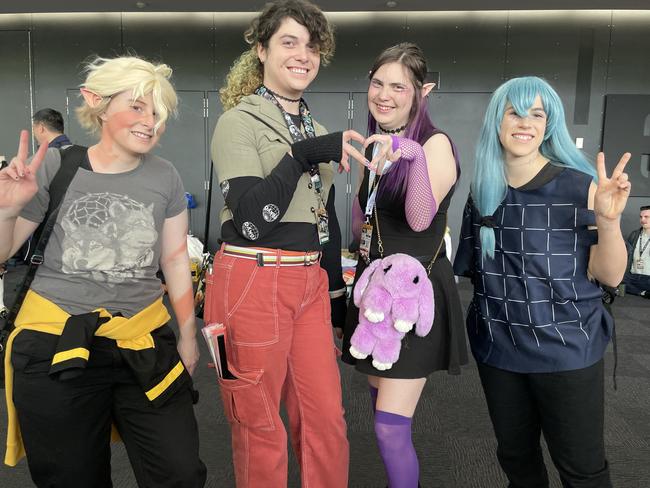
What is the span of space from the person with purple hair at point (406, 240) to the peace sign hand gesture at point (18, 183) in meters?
0.97

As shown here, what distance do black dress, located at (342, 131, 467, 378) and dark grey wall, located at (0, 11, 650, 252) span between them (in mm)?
5922

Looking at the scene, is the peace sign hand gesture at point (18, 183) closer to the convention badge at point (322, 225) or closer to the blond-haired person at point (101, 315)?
the blond-haired person at point (101, 315)

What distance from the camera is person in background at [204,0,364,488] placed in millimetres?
1465

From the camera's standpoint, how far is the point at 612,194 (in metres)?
1.36

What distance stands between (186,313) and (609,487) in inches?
55.9

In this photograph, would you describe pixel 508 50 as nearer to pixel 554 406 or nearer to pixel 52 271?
pixel 554 406

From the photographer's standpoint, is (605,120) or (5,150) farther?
(5,150)

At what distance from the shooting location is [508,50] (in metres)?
7.23

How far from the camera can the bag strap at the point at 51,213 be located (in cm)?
137

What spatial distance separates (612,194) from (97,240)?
4.60 ft

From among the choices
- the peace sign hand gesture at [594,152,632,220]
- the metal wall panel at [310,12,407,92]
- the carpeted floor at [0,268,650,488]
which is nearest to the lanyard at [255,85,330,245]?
the peace sign hand gesture at [594,152,632,220]

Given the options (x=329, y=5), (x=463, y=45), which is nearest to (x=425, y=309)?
(x=329, y=5)

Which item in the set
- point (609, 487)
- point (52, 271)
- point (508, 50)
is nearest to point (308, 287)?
point (52, 271)

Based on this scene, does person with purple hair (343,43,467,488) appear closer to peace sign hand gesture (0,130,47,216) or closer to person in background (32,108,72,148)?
peace sign hand gesture (0,130,47,216)
